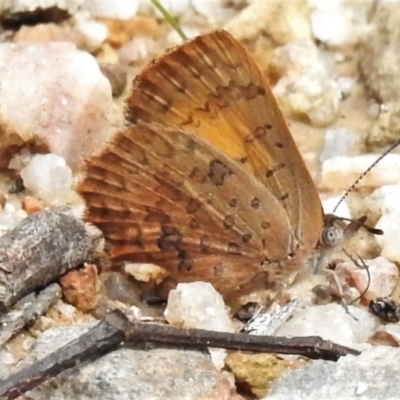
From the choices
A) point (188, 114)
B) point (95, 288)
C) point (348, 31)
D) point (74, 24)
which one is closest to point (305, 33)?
point (348, 31)

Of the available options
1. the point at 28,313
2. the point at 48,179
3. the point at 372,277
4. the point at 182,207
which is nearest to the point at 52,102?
the point at 48,179

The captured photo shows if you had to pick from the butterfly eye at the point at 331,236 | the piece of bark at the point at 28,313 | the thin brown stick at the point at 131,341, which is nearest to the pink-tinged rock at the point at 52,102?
the piece of bark at the point at 28,313

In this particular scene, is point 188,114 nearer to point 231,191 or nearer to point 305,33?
point 231,191

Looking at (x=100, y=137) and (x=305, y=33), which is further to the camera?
(x=305, y=33)

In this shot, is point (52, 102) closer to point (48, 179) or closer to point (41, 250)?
point (48, 179)

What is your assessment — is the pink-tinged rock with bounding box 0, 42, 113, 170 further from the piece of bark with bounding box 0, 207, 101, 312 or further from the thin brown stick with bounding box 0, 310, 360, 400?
the thin brown stick with bounding box 0, 310, 360, 400
